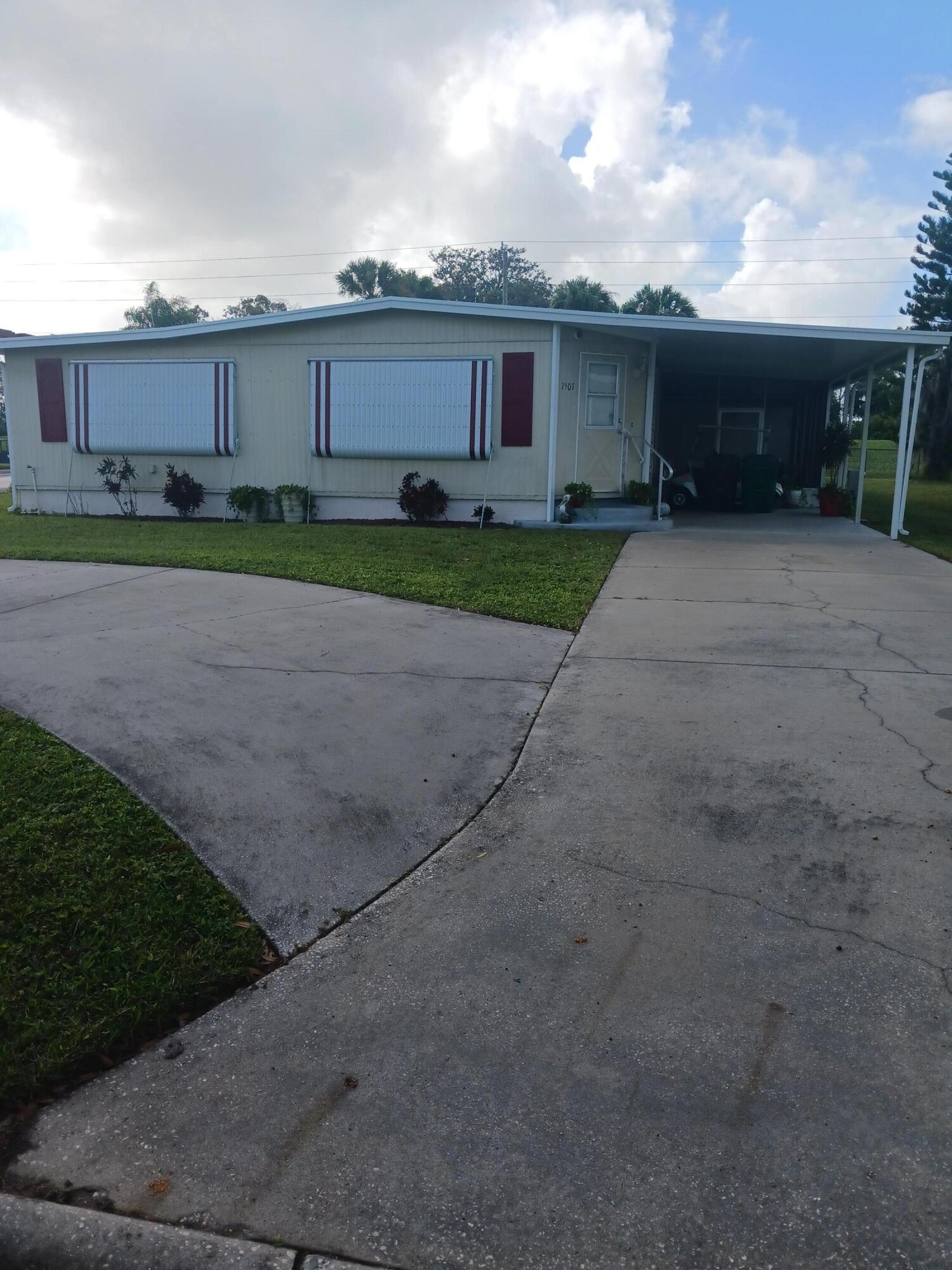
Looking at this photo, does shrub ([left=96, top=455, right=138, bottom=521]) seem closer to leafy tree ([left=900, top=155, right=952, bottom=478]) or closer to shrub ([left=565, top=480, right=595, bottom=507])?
shrub ([left=565, top=480, right=595, bottom=507])

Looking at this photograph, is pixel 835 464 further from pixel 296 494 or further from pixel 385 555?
pixel 385 555

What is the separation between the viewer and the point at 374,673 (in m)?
6.62

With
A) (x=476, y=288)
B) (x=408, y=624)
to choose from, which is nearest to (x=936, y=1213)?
(x=408, y=624)

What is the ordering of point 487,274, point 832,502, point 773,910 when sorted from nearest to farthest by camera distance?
point 773,910, point 832,502, point 487,274

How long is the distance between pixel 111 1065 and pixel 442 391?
14.7 metres

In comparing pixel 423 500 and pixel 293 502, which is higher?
pixel 423 500

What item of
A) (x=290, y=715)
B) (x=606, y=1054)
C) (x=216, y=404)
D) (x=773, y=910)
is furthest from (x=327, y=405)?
(x=606, y=1054)

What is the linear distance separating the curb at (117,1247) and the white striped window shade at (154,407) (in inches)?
654

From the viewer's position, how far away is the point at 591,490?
16.9 meters

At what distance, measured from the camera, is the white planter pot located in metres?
17.4

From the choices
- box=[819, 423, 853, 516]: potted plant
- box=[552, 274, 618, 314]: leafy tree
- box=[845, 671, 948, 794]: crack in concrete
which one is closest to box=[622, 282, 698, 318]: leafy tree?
box=[552, 274, 618, 314]: leafy tree

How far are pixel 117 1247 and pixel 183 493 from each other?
1673 centimetres

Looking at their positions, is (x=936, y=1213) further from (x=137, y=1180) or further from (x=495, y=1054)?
(x=137, y=1180)

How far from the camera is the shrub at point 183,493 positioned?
58.5ft
